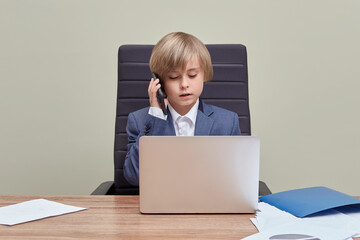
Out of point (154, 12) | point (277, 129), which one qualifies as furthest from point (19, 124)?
point (277, 129)

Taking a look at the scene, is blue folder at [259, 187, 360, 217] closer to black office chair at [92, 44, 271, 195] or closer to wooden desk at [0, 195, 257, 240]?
wooden desk at [0, 195, 257, 240]

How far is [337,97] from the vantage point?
216 centimetres

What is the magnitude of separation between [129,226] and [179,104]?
26.1 inches

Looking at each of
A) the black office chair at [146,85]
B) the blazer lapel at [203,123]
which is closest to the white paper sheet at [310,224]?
the blazer lapel at [203,123]

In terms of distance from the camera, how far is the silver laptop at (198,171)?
2.89 feet

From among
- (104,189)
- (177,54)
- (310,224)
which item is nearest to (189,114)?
(177,54)

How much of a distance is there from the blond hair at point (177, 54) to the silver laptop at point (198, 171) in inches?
21.7

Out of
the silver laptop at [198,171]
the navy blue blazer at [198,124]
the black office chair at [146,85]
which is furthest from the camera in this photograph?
the black office chair at [146,85]

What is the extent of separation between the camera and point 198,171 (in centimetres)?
89

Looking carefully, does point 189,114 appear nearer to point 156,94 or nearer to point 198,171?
point 156,94

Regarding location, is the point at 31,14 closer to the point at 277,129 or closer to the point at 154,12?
the point at 154,12

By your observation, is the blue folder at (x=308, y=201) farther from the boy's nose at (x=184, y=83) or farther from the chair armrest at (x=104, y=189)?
the chair armrest at (x=104, y=189)

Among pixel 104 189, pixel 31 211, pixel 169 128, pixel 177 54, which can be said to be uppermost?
pixel 177 54

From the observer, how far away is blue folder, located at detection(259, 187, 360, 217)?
0.91 meters
